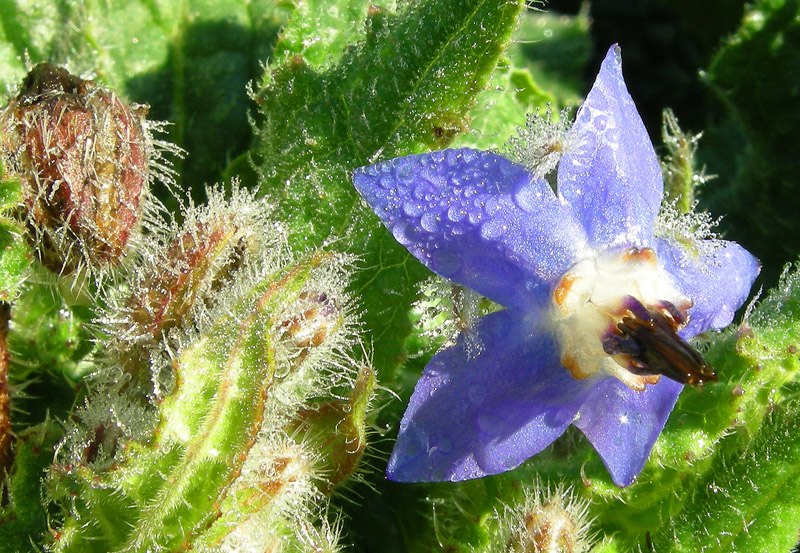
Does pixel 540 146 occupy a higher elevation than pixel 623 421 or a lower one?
higher

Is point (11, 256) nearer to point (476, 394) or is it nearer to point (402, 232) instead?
point (402, 232)

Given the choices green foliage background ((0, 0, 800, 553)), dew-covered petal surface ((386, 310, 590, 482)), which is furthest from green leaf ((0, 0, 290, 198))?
dew-covered petal surface ((386, 310, 590, 482))

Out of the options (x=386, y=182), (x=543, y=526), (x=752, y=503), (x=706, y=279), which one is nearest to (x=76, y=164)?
(x=386, y=182)

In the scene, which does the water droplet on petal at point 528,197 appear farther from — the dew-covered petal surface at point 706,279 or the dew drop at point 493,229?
the dew-covered petal surface at point 706,279

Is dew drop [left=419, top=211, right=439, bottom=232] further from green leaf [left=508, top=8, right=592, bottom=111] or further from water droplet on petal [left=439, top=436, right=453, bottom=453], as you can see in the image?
green leaf [left=508, top=8, right=592, bottom=111]

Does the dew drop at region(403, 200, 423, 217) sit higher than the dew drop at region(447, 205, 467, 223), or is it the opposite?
the dew drop at region(403, 200, 423, 217)

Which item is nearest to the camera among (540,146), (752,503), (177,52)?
(540,146)

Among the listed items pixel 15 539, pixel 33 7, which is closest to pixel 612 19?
pixel 33 7
